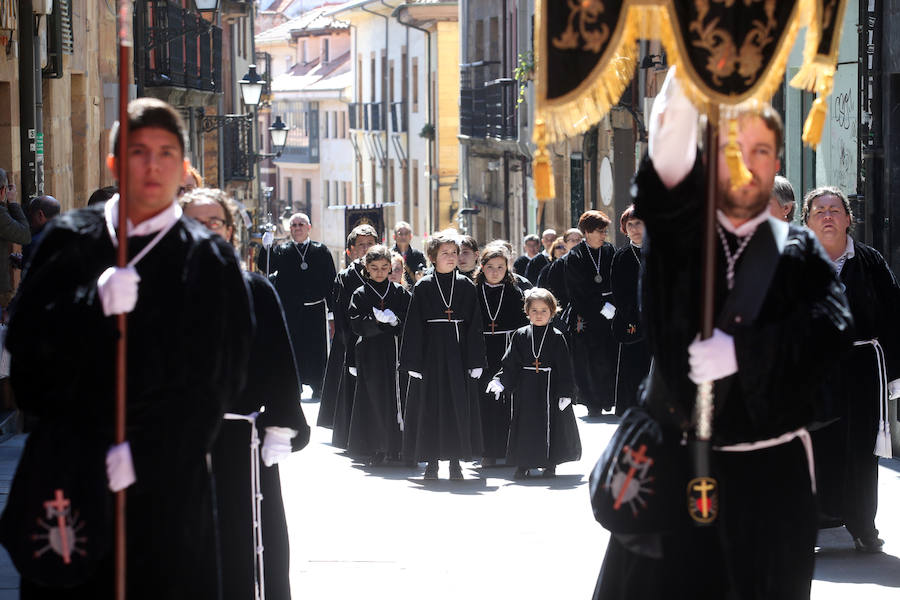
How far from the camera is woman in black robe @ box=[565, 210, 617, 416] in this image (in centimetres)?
1499

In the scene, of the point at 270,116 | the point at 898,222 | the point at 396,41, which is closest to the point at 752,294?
the point at 898,222

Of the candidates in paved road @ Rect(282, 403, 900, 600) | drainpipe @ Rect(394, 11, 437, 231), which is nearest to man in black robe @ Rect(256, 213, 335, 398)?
paved road @ Rect(282, 403, 900, 600)

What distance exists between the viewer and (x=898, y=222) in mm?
13570

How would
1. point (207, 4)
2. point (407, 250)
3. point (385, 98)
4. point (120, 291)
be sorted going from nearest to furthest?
1. point (120, 291)
2. point (407, 250)
3. point (207, 4)
4. point (385, 98)

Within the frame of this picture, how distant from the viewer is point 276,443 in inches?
239

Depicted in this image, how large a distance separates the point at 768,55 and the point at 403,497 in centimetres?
603

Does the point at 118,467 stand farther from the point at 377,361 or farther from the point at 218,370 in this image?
the point at 377,361

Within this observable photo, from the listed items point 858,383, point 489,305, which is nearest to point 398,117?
point 489,305

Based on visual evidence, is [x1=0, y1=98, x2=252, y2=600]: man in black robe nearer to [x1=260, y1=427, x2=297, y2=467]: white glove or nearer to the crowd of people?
the crowd of people

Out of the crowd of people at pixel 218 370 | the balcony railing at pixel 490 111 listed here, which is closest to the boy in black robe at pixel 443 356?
the crowd of people at pixel 218 370

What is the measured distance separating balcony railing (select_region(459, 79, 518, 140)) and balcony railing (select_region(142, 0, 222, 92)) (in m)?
5.34

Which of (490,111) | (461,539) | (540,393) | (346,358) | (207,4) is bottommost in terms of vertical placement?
(461,539)

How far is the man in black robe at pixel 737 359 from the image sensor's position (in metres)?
4.98

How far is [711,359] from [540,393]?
6.80m
